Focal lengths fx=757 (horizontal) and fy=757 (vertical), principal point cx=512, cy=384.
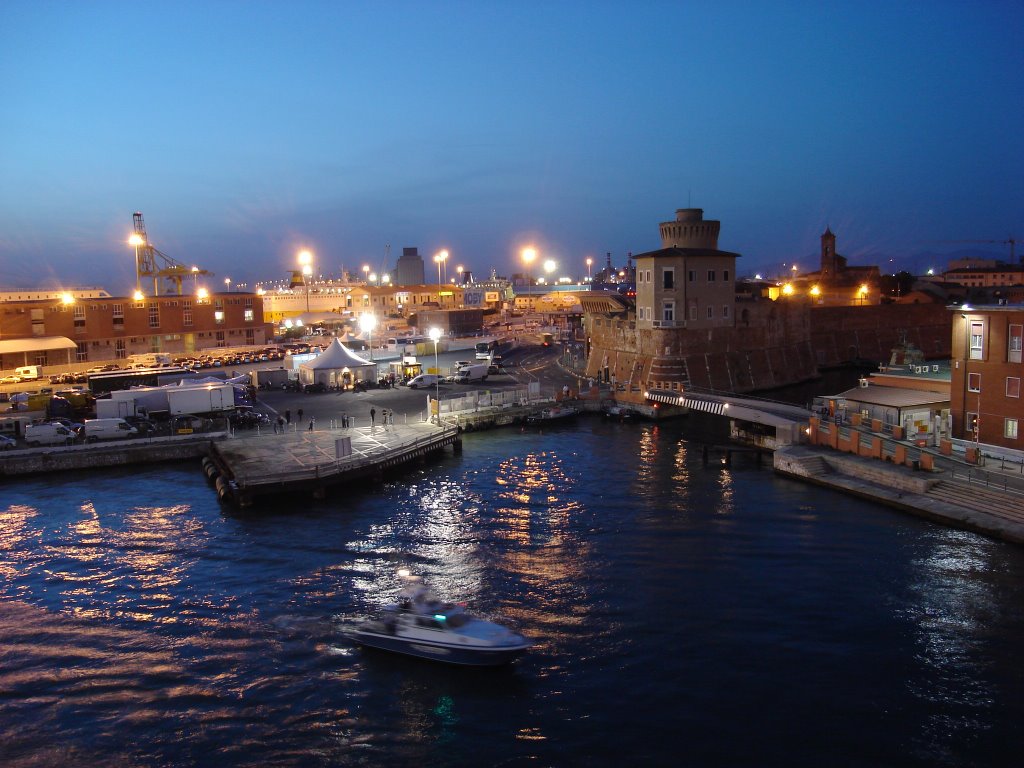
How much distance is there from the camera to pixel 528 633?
48.8ft

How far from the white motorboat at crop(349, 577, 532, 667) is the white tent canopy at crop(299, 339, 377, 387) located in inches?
1158

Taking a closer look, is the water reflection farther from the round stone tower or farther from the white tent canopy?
the round stone tower

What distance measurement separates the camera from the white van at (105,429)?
30750mm

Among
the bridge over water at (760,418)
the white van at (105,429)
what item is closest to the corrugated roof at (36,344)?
the white van at (105,429)

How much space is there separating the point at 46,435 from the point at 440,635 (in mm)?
Result: 23594

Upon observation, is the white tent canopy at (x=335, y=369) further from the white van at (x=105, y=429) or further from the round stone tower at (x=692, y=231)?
the round stone tower at (x=692, y=231)

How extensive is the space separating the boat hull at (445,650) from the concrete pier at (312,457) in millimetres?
10635

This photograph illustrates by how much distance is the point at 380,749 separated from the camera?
Result: 11602 mm

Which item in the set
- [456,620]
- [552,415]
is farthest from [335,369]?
[456,620]

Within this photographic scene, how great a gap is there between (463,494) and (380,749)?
44.1 ft

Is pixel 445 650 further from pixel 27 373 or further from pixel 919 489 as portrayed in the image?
pixel 27 373

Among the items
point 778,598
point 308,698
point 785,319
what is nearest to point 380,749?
point 308,698

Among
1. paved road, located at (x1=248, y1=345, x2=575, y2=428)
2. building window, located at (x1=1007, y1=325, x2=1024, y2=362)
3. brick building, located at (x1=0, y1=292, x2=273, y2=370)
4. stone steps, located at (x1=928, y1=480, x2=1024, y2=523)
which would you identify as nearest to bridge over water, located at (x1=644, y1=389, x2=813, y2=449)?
stone steps, located at (x1=928, y1=480, x2=1024, y2=523)

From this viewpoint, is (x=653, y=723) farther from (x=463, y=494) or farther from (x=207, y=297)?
(x=207, y=297)
